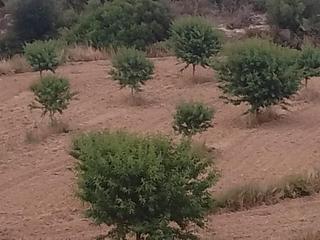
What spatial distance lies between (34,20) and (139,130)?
19.7 meters

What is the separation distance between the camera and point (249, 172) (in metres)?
15.4

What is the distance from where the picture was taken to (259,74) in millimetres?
19234

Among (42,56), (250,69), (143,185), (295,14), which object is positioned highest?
(143,185)

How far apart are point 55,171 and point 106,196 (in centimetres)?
632

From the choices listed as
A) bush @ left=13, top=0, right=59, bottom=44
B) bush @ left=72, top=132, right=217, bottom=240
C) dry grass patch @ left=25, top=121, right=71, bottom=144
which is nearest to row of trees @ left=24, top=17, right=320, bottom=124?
dry grass patch @ left=25, top=121, right=71, bottom=144

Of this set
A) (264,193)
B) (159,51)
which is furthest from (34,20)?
(264,193)

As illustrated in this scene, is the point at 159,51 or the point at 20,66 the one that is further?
the point at 159,51

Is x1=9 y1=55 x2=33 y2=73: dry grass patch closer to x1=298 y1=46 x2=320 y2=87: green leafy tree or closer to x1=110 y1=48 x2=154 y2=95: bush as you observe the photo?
x1=110 y1=48 x2=154 y2=95: bush

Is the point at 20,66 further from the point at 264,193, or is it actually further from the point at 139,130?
the point at 264,193

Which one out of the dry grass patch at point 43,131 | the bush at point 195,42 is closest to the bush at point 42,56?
the bush at point 195,42

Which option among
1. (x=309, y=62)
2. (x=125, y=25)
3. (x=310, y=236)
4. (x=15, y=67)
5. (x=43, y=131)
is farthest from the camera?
(x=125, y=25)

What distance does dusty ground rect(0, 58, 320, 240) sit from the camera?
12.6 meters

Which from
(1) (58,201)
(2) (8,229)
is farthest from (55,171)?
(2) (8,229)

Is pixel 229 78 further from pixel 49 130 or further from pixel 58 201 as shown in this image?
pixel 58 201
